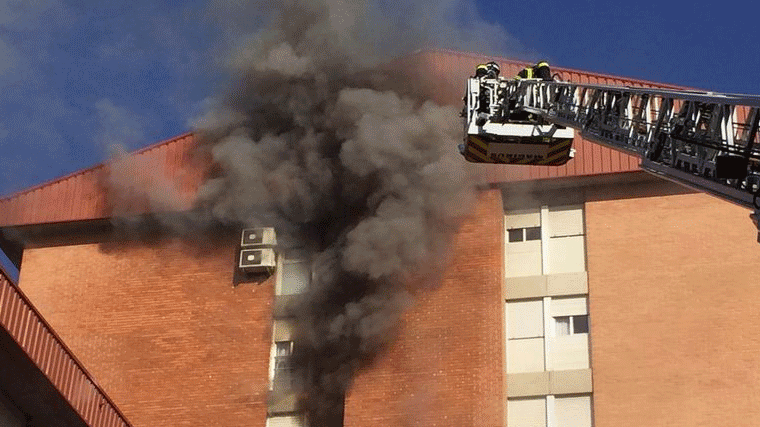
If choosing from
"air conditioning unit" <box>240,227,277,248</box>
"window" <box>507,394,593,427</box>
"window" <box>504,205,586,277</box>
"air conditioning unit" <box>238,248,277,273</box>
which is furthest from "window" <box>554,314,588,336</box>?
"air conditioning unit" <box>240,227,277,248</box>

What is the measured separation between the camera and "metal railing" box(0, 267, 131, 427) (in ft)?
59.4

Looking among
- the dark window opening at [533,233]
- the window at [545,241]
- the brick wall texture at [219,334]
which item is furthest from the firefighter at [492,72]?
the dark window opening at [533,233]

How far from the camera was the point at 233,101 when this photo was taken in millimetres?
26516

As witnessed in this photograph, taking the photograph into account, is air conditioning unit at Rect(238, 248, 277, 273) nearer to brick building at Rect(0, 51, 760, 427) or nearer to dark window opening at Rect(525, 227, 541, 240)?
brick building at Rect(0, 51, 760, 427)

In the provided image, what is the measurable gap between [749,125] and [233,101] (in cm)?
1736

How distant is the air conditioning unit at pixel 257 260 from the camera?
2398 centimetres

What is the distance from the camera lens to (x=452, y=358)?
21.9m

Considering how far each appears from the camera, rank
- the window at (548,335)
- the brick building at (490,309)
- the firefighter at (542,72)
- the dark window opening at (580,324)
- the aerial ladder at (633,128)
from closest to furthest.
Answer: the aerial ladder at (633,128) → the firefighter at (542,72) → the brick building at (490,309) → the window at (548,335) → the dark window opening at (580,324)

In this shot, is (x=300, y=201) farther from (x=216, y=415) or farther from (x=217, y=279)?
(x=216, y=415)

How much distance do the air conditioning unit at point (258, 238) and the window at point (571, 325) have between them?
17.5ft

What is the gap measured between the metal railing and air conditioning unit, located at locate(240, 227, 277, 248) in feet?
17.7

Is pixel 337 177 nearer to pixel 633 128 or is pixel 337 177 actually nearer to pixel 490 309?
pixel 490 309

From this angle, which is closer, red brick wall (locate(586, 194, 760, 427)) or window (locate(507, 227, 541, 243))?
red brick wall (locate(586, 194, 760, 427))

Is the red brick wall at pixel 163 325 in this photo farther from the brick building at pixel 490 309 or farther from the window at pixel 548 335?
the window at pixel 548 335
